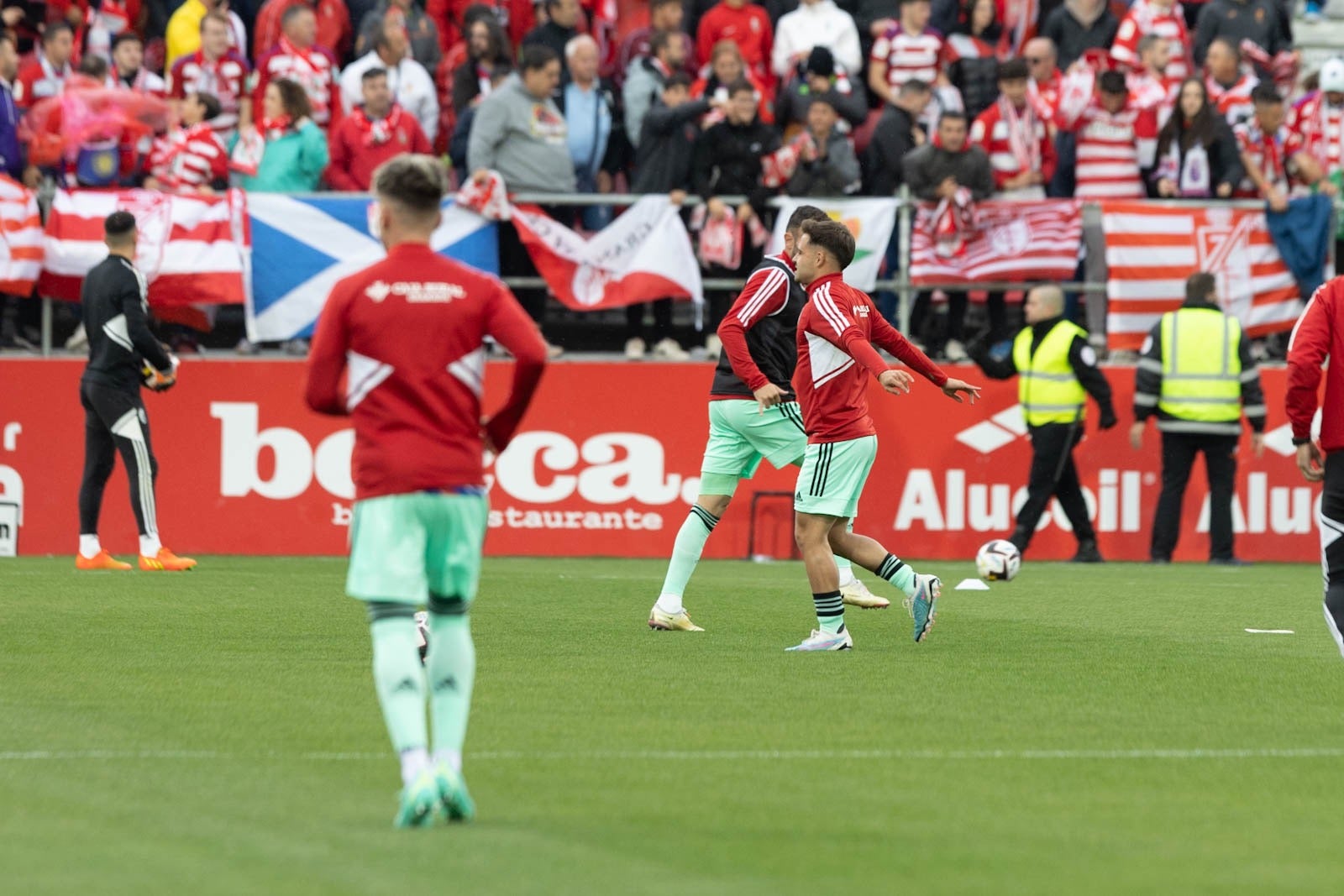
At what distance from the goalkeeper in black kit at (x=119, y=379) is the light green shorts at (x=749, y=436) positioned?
4.77 m

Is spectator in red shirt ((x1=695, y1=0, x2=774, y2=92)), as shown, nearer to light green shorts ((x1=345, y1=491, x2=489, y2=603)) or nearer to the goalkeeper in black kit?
the goalkeeper in black kit

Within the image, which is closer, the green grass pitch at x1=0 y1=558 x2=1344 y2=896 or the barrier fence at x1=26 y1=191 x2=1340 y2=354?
the green grass pitch at x1=0 y1=558 x2=1344 y2=896

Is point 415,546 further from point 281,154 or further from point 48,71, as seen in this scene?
point 48,71

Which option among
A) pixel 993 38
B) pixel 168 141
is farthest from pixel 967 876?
pixel 993 38

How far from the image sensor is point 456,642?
6.28 metres

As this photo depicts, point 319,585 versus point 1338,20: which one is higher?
point 1338,20

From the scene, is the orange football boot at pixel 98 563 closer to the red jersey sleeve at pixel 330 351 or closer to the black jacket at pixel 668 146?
the black jacket at pixel 668 146

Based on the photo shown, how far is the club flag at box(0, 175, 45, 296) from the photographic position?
17.7 meters

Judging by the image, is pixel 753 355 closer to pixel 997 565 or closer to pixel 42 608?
pixel 997 565

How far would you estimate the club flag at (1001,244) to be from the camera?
18.6 meters

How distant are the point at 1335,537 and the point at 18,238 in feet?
39.1

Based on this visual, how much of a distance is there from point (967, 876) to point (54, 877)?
7.44 ft

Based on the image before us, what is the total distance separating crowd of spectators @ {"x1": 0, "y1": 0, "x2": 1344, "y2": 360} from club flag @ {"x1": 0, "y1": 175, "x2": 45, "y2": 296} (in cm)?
40

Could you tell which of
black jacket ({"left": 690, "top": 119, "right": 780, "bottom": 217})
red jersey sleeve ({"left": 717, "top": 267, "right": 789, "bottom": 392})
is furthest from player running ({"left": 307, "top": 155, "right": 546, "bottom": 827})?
black jacket ({"left": 690, "top": 119, "right": 780, "bottom": 217})
